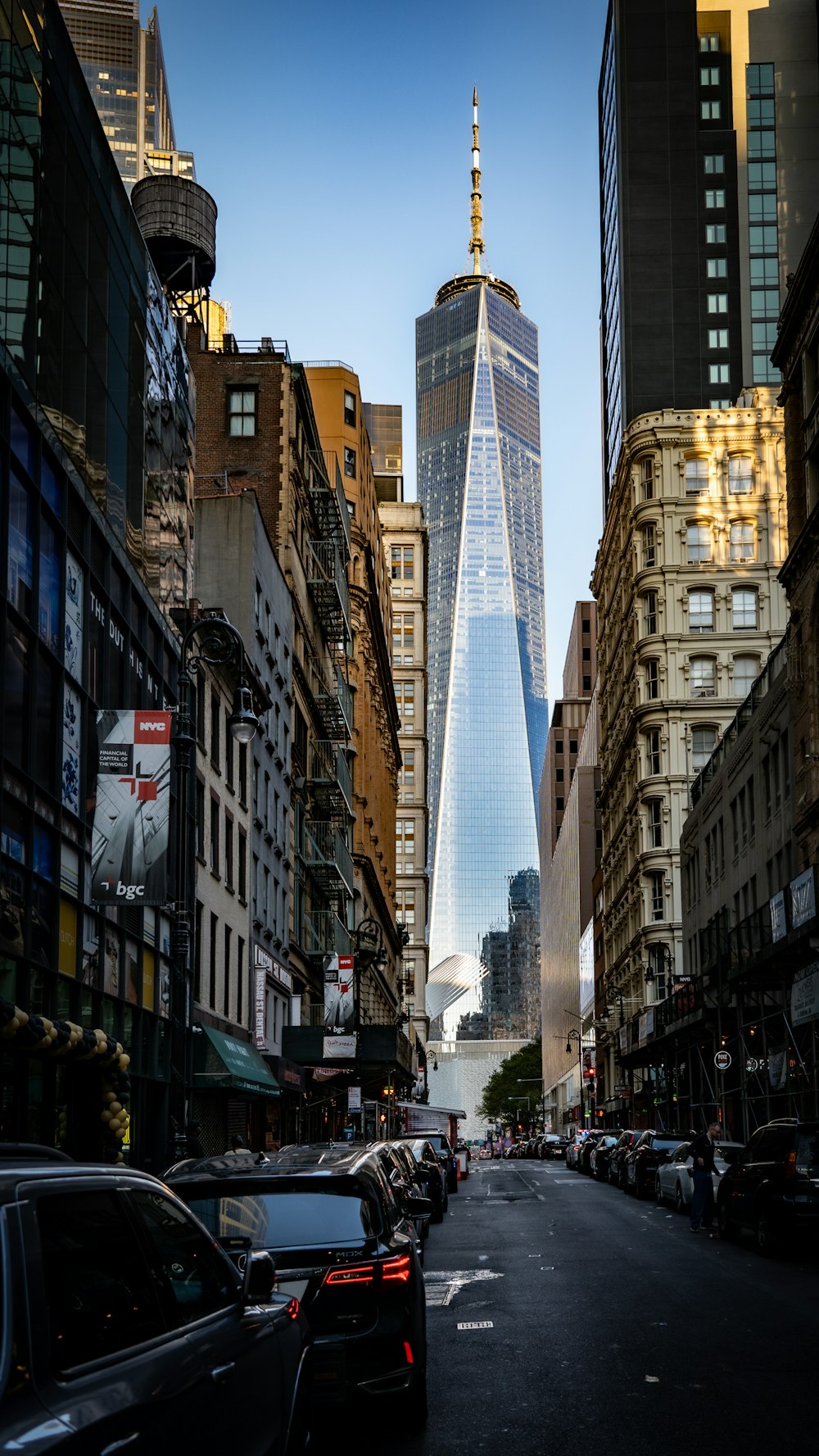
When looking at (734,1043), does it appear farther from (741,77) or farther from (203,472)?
(741,77)

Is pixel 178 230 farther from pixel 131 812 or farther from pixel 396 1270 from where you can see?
pixel 396 1270

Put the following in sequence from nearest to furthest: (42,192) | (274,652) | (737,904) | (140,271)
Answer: (42,192) → (140,271) → (274,652) → (737,904)

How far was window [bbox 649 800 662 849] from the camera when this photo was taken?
3246 inches

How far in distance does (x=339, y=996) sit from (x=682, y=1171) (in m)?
16.3

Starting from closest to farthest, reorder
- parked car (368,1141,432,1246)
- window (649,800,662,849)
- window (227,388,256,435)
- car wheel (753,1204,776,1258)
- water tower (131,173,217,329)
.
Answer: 1. parked car (368,1141,432,1246)
2. car wheel (753,1204,776,1258)
3. water tower (131,173,217,329)
4. window (227,388,256,435)
5. window (649,800,662,849)

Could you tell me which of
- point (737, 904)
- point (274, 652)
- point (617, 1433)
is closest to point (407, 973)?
point (737, 904)

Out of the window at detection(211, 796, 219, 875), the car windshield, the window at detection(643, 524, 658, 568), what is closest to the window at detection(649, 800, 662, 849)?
the window at detection(643, 524, 658, 568)

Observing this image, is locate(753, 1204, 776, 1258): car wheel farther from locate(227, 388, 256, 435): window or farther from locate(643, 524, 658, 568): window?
Result: locate(643, 524, 658, 568): window

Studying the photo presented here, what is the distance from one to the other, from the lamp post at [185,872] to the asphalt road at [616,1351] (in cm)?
352

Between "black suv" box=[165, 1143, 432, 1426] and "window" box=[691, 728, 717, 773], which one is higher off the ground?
"window" box=[691, 728, 717, 773]

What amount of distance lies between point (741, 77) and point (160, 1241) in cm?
11409

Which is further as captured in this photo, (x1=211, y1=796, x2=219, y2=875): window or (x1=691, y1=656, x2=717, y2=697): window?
(x1=691, y1=656, x2=717, y2=697): window

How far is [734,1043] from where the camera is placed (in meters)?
53.9

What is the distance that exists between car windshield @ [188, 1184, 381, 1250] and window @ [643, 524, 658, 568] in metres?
77.0
